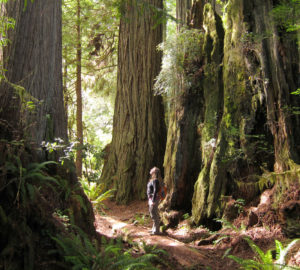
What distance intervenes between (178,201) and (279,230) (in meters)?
3.25

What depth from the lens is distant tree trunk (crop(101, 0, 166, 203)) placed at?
1171 centimetres

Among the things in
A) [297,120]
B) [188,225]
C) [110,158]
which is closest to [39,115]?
[188,225]

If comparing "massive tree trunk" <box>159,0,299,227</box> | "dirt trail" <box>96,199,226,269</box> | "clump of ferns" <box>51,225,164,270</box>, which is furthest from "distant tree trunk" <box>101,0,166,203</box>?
"clump of ferns" <box>51,225,164,270</box>

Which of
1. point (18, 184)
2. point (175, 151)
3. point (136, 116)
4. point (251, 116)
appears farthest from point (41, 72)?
point (136, 116)

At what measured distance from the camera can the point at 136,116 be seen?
1218cm

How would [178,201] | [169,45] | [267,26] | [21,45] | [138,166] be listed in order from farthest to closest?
[138,166]
[169,45]
[178,201]
[267,26]
[21,45]

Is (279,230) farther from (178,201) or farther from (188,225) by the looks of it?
(178,201)

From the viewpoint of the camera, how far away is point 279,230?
614cm

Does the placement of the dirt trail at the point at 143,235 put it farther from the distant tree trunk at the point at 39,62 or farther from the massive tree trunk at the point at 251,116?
the distant tree trunk at the point at 39,62

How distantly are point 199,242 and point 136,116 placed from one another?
6183 millimetres

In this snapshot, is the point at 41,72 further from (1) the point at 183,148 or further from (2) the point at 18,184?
(1) the point at 183,148

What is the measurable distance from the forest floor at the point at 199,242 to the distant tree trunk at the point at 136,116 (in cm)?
301

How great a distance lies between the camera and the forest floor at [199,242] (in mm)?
5801

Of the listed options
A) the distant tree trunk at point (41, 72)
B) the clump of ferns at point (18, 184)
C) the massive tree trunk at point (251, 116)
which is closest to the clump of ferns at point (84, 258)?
the clump of ferns at point (18, 184)
